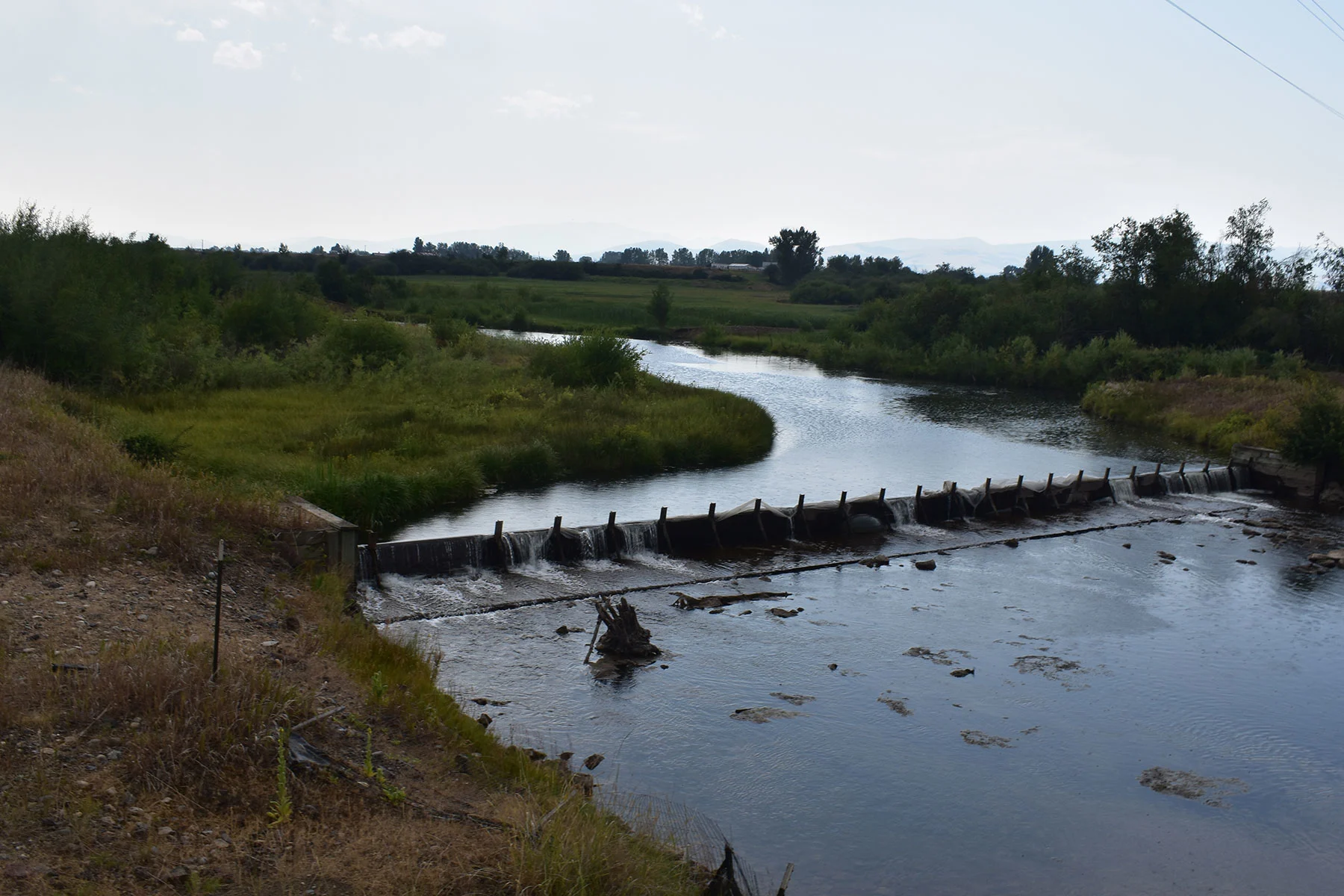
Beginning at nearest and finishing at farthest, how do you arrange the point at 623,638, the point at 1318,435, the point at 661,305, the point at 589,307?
the point at 623,638
the point at 1318,435
the point at 661,305
the point at 589,307

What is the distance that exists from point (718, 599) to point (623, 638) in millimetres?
4116

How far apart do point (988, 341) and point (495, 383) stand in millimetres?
45743

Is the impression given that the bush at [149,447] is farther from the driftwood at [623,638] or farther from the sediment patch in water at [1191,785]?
the sediment patch in water at [1191,785]

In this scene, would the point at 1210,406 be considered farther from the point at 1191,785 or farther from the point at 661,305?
the point at 661,305

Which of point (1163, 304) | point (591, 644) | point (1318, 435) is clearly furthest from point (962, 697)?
point (1163, 304)

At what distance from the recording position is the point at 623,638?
17172 mm

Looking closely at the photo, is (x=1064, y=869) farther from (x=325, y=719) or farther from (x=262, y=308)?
(x=262, y=308)

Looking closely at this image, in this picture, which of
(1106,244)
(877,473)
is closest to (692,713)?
(877,473)

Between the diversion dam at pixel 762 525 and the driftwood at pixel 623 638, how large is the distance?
4898 millimetres

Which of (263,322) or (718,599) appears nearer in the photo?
(718,599)

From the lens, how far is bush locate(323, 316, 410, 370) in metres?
44.5

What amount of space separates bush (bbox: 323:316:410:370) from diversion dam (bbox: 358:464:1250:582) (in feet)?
72.0

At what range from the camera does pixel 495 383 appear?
43.2 m

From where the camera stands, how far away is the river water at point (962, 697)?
41.0 feet
